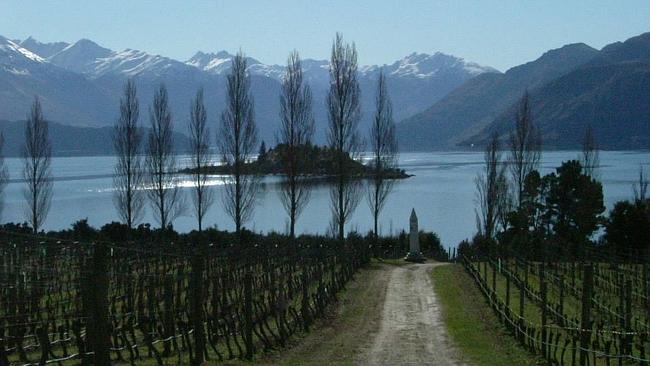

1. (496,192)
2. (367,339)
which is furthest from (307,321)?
(496,192)

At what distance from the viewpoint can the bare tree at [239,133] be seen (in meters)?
44.3

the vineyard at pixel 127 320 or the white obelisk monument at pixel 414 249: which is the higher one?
the vineyard at pixel 127 320

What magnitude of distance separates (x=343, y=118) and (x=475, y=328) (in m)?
26.4

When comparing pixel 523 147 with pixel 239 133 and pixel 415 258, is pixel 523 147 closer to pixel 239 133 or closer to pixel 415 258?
pixel 415 258

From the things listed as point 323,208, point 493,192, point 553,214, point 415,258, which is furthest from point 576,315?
point 323,208

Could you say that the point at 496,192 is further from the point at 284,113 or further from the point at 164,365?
the point at 164,365

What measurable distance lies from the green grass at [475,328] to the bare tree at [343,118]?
1427 cm

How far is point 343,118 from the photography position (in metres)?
45.3

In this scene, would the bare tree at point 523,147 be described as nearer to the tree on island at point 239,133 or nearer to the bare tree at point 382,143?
the bare tree at point 382,143

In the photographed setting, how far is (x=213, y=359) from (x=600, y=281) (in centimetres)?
1716

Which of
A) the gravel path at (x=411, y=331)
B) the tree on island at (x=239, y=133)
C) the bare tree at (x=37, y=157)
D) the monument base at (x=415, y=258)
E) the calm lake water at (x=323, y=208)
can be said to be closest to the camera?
the gravel path at (x=411, y=331)

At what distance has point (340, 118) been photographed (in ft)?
148

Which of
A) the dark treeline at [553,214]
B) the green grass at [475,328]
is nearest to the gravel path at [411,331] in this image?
the green grass at [475,328]

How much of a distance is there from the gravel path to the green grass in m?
0.29
